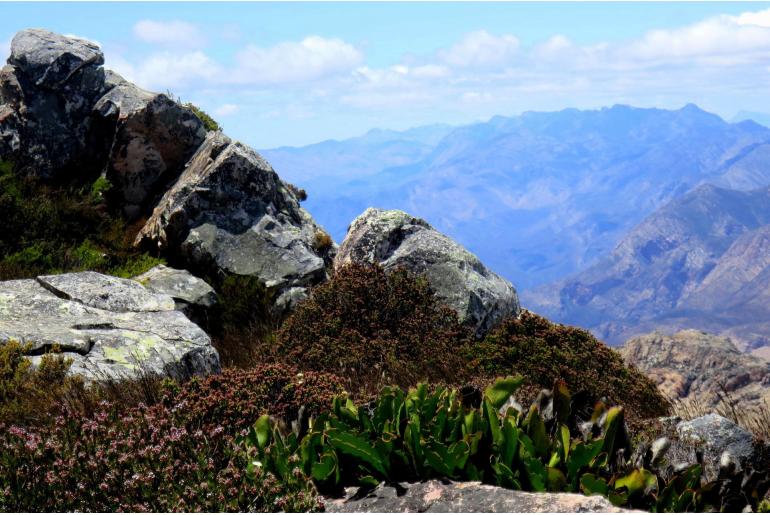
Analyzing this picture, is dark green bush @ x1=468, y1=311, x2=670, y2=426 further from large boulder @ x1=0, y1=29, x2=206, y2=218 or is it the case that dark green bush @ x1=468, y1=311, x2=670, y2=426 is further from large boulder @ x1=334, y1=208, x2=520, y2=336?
large boulder @ x1=0, y1=29, x2=206, y2=218

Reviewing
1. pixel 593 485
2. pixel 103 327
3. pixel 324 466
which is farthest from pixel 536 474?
pixel 103 327

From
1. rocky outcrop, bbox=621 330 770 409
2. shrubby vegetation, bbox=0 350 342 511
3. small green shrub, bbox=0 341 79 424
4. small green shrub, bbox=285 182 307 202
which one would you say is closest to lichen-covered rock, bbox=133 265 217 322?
small green shrub, bbox=0 341 79 424

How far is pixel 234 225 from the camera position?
15.7 m

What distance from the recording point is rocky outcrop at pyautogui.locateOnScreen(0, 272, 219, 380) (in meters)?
9.55

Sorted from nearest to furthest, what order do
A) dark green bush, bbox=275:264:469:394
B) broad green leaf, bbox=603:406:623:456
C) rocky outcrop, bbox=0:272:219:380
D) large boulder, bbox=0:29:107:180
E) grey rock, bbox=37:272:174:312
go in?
broad green leaf, bbox=603:406:623:456, rocky outcrop, bbox=0:272:219:380, dark green bush, bbox=275:264:469:394, grey rock, bbox=37:272:174:312, large boulder, bbox=0:29:107:180

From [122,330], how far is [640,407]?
7972mm

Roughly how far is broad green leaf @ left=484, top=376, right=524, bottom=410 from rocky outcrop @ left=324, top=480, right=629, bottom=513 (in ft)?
3.63

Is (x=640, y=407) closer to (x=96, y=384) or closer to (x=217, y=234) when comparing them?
(x=96, y=384)

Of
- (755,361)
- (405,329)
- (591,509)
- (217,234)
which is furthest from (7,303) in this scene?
(755,361)

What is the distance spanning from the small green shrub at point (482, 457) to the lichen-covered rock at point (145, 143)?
12.2m

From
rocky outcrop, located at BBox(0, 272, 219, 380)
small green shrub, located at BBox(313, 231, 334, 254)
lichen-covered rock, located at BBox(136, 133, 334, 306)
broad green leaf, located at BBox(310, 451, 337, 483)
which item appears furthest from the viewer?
small green shrub, located at BBox(313, 231, 334, 254)

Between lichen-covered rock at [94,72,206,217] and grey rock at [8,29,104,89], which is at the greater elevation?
grey rock at [8,29,104,89]

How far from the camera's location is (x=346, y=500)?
587 cm

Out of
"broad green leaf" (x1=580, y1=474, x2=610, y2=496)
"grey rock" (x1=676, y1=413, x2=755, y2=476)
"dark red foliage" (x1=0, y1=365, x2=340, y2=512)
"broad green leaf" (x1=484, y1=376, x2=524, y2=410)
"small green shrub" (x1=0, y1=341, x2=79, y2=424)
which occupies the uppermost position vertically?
"broad green leaf" (x1=484, y1=376, x2=524, y2=410)
